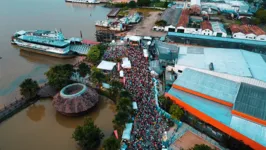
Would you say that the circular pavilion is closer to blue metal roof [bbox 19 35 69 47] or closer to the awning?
the awning

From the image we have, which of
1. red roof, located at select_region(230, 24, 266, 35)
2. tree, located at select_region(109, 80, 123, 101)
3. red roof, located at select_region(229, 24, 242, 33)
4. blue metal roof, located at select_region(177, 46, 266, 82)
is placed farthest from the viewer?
red roof, located at select_region(229, 24, 242, 33)

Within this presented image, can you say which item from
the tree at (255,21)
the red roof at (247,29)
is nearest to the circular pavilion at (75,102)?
the red roof at (247,29)

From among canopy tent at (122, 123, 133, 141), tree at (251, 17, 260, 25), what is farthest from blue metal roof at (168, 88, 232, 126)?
tree at (251, 17, 260, 25)

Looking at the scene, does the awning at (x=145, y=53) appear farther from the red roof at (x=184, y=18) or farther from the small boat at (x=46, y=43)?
the red roof at (x=184, y=18)

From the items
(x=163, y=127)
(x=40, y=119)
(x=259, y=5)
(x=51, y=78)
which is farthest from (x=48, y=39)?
(x=259, y=5)

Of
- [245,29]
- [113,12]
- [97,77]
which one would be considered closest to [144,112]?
[97,77]

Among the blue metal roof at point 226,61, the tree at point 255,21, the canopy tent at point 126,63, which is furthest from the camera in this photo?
the tree at point 255,21
